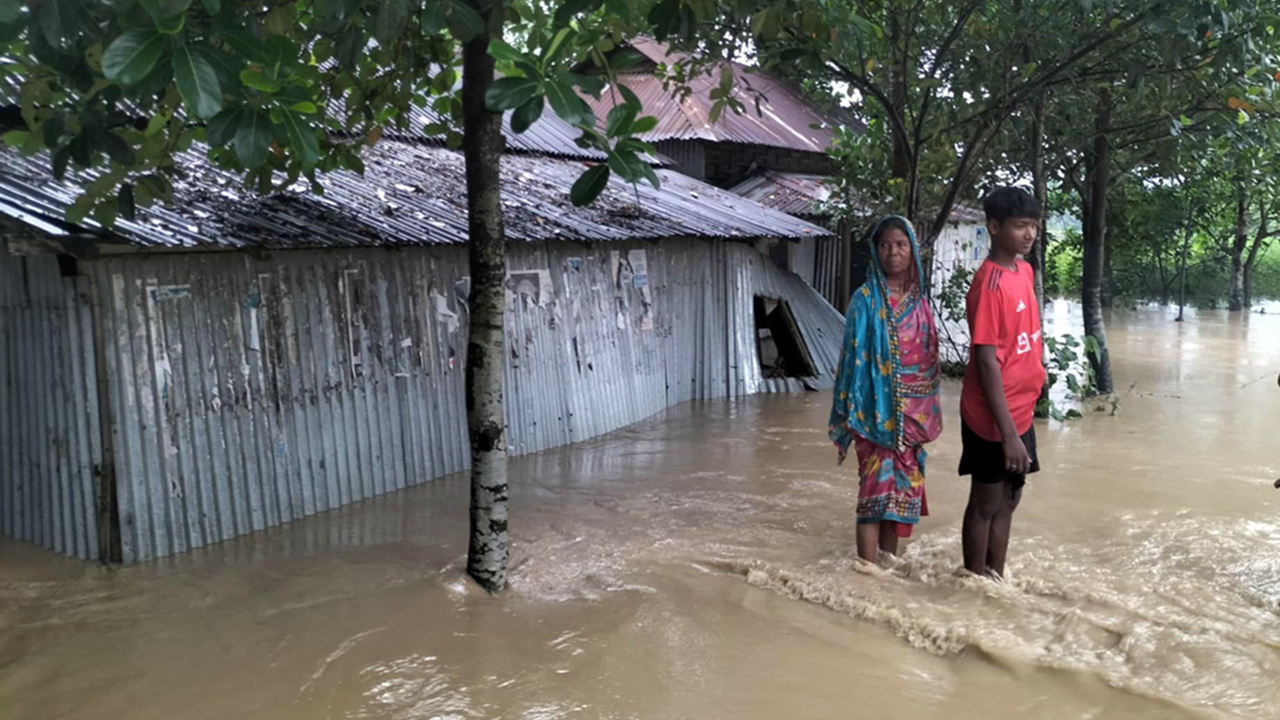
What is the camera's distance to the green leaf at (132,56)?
8.27 ft

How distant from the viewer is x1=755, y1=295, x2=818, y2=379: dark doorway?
12414 mm

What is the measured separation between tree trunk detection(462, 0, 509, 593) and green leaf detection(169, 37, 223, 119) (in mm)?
1830

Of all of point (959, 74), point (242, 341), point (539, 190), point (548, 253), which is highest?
point (959, 74)

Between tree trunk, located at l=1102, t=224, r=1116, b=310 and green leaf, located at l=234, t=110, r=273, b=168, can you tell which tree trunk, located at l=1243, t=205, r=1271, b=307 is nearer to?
tree trunk, located at l=1102, t=224, r=1116, b=310

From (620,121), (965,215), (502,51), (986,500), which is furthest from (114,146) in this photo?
(965,215)

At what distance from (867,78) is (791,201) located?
680 cm

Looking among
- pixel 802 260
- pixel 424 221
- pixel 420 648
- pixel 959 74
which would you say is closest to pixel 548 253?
pixel 424 221

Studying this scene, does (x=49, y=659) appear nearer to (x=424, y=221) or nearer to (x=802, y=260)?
(x=424, y=221)

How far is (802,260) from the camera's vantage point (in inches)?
586

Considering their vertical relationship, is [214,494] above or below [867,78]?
below

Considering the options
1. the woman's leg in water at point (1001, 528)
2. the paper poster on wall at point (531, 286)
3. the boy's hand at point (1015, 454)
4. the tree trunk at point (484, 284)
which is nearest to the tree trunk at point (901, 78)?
the paper poster on wall at point (531, 286)

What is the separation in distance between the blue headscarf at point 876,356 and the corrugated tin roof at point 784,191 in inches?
382

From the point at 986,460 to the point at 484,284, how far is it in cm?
237

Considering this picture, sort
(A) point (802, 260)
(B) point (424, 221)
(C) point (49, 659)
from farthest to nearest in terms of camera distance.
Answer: (A) point (802, 260) < (B) point (424, 221) < (C) point (49, 659)
